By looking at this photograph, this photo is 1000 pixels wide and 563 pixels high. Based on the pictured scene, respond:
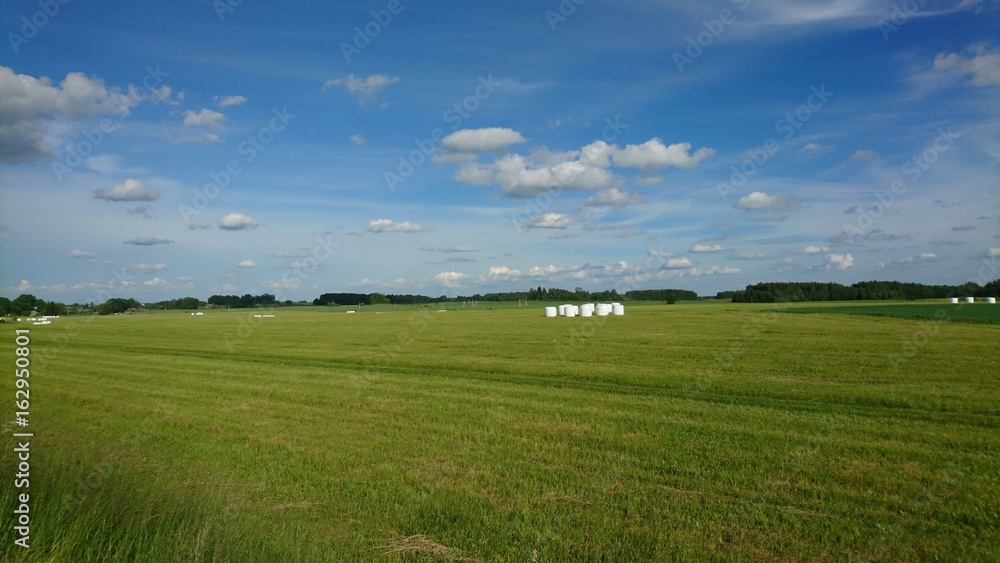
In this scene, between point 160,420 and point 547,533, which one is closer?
point 547,533

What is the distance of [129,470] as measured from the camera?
27.6ft

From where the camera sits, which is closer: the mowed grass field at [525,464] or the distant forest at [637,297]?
the mowed grass field at [525,464]

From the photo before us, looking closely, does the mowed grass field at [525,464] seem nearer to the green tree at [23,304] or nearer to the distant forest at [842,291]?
the green tree at [23,304]

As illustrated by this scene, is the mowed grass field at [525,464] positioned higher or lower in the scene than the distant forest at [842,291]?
lower

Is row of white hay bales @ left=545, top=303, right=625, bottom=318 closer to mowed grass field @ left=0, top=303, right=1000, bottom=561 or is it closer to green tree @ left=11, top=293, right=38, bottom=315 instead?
mowed grass field @ left=0, top=303, right=1000, bottom=561

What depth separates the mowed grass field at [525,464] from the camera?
627 centimetres

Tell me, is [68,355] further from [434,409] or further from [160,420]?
[434,409]

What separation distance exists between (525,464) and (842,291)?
403 ft

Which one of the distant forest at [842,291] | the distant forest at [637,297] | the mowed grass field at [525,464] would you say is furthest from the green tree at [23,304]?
the distant forest at [842,291]

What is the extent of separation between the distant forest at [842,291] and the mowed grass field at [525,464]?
103168 millimetres

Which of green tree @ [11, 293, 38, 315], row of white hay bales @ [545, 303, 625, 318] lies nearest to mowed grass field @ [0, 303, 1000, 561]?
row of white hay bales @ [545, 303, 625, 318]

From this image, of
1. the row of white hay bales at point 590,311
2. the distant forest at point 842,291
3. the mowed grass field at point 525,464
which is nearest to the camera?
the mowed grass field at point 525,464

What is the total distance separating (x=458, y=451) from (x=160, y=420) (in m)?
7.76

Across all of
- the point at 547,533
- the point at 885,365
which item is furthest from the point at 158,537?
the point at 885,365
